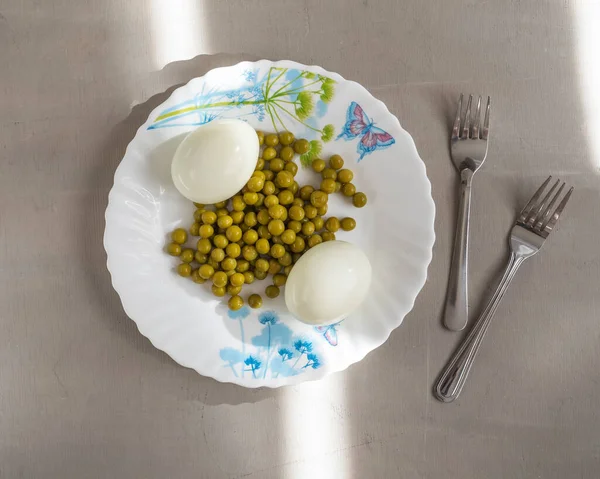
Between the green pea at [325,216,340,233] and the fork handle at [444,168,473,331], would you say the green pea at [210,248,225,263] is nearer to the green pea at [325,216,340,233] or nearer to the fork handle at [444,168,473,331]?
the green pea at [325,216,340,233]

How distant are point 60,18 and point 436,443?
0.88 m

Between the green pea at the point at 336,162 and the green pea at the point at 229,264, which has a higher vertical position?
the green pea at the point at 336,162

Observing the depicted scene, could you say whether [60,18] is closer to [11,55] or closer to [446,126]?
[11,55]

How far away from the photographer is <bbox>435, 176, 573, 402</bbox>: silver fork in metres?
0.81

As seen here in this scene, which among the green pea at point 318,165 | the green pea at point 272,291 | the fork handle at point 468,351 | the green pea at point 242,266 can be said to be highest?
the green pea at point 318,165

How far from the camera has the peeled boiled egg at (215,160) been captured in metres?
0.71

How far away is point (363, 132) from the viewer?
790 mm

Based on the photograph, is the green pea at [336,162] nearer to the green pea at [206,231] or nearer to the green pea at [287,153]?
the green pea at [287,153]

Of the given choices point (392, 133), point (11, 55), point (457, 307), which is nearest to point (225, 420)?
point (457, 307)

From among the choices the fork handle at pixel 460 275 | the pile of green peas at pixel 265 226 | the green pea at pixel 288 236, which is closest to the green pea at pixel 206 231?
the pile of green peas at pixel 265 226

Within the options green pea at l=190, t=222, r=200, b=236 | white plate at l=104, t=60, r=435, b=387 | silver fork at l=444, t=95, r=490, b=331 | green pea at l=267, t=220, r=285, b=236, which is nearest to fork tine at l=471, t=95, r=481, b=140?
silver fork at l=444, t=95, r=490, b=331

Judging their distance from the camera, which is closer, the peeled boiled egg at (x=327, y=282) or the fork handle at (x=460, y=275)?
the peeled boiled egg at (x=327, y=282)

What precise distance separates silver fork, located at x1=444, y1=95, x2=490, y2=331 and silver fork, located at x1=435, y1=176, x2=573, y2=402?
0.10 feet

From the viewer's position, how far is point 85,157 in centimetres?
84
